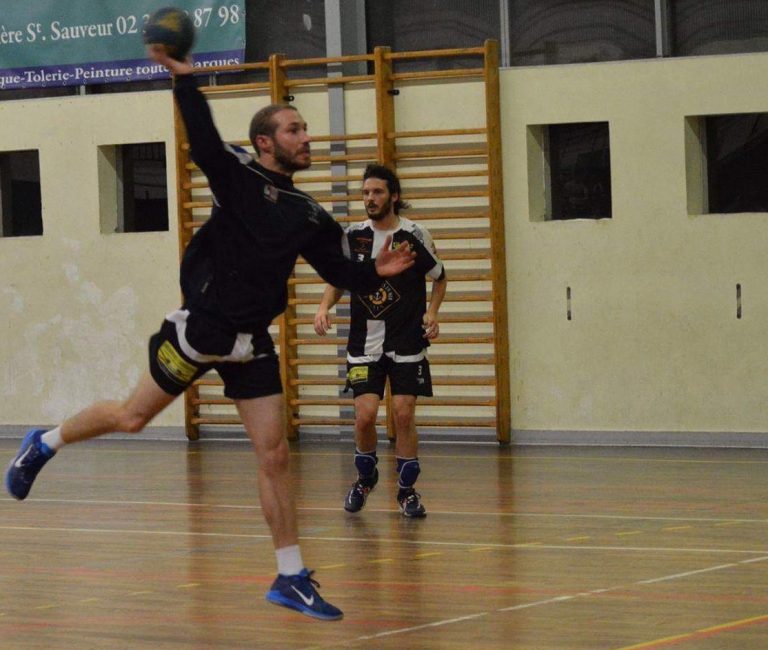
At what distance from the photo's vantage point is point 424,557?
21.7 ft

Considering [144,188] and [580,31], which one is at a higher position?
[580,31]

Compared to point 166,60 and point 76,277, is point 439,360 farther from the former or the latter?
point 166,60

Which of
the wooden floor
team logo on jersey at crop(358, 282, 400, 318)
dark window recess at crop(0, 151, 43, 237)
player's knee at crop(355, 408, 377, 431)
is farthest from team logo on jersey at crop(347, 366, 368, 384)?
dark window recess at crop(0, 151, 43, 237)

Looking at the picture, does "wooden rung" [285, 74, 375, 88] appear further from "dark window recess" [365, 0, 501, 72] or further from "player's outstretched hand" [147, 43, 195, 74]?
"player's outstretched hand" [147, 43, 195, 74]

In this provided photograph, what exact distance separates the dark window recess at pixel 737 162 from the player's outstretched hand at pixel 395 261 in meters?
6.50

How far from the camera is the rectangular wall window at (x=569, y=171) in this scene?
11.5 meters

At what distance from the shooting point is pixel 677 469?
9.77m

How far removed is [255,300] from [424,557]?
194 cm

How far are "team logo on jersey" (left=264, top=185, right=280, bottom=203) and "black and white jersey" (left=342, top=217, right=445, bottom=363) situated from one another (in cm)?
276

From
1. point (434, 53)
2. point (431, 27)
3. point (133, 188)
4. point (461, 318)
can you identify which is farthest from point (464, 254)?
point (133, 188)

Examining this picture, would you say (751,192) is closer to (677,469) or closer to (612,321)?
(612,321)

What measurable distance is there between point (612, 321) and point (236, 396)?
6.57 meters

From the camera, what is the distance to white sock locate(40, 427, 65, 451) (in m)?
5.49

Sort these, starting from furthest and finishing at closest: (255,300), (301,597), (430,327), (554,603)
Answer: (430,327)
(554,603)
(255,300)
(301,597)
